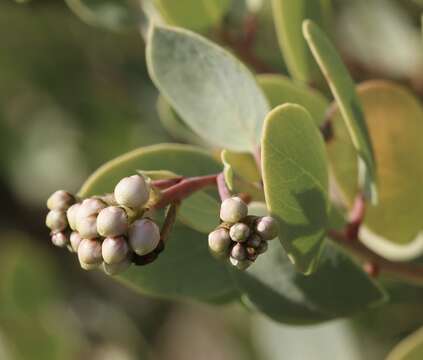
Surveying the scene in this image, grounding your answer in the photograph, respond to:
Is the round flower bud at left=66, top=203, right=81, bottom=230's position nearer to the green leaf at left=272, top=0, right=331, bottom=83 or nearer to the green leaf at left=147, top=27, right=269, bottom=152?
the green leaf at left=147, top=27, right=269, bottom=152

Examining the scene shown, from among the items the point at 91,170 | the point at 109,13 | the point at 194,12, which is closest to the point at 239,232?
the point at 194,12

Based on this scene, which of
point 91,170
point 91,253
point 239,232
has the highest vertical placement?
point 239,232

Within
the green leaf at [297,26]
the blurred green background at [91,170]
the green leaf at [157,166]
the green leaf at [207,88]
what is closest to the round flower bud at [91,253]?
the green leaf at [157,166]

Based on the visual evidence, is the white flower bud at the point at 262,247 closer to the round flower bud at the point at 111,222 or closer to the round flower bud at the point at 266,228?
the round flower bud at the point at 266,228

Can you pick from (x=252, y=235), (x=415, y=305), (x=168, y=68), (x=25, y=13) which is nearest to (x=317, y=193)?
(x=252, y=235)

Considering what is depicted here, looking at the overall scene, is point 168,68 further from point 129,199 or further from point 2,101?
point 2,101

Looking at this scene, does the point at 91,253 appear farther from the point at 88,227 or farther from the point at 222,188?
the point at 222,188

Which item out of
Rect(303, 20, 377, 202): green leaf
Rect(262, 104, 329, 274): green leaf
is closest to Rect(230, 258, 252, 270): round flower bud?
Rect(262, 104, 329, 274): green leaf
